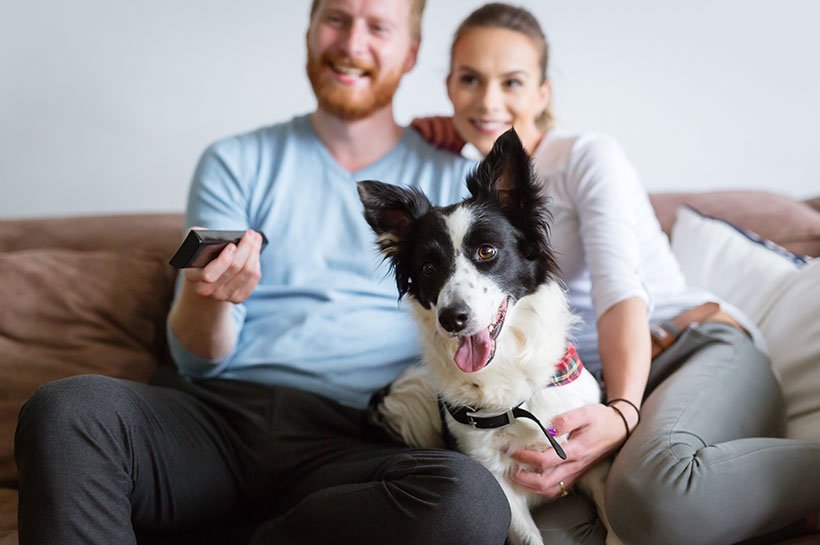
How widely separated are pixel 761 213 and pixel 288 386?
170 centimetres

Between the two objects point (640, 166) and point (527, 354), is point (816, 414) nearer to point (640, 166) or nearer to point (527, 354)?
point (527, 354)

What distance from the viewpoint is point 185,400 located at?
172cm

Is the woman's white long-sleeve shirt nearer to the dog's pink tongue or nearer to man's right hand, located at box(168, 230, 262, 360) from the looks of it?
the dog's pink tongue

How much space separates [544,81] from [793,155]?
1354 mm

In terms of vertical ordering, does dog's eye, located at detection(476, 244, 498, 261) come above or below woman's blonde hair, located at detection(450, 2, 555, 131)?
below

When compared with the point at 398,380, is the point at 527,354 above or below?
above

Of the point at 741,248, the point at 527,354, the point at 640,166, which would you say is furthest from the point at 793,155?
the point at 527,354

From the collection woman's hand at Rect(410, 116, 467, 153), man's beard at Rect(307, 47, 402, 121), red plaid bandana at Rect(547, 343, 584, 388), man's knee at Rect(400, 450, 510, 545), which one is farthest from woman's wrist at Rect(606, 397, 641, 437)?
man's beard at Rect(307, 47, 402, 121)

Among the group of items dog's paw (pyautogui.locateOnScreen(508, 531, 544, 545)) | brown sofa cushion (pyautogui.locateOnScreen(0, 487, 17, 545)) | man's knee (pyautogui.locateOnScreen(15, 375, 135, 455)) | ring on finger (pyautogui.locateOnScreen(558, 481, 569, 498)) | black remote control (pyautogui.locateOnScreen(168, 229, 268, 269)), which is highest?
black remote control (pyautogui.locateOnScreen(168, 229, 268, 269))

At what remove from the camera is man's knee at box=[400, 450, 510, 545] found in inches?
53.0

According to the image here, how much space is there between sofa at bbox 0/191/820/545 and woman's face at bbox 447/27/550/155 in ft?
2.62

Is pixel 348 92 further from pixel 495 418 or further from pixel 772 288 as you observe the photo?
pixel 772 288

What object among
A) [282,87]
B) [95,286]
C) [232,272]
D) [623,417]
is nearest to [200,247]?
[232,272]

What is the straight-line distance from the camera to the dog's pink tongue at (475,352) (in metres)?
1.49
